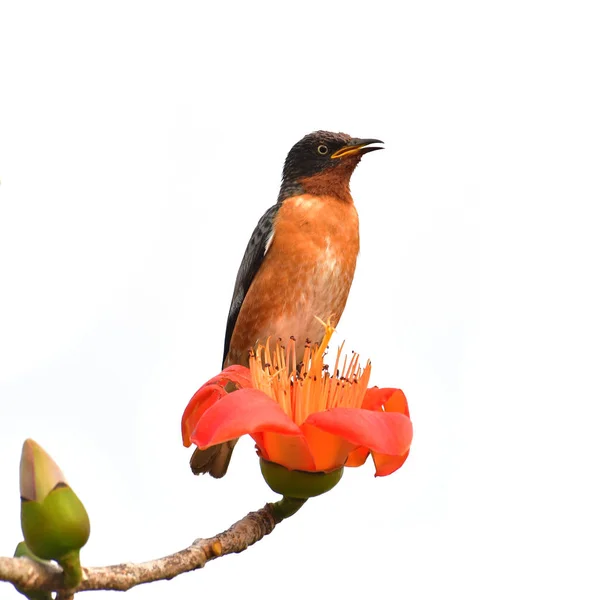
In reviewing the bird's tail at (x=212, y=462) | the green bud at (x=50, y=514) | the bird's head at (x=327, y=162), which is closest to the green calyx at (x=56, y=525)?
the green bud at (x=50, y=514)

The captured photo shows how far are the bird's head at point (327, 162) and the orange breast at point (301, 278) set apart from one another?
7.8 inches

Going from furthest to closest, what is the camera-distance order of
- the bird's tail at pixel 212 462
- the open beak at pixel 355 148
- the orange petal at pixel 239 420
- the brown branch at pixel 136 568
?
the open beak at pixel 355 148
the bird's tail at pixel 212 462
the orange petal at pixel 239 420
the brown branch at pixel 136 568

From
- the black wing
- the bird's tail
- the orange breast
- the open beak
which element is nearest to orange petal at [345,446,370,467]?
the bird's tail

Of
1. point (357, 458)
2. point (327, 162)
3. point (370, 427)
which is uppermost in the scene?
point (327, 162)

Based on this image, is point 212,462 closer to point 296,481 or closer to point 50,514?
point 296,481

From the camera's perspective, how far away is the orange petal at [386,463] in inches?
124

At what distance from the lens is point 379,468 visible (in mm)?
3180

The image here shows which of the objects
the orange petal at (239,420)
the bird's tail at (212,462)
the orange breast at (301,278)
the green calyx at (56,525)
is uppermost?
the orange breast at (301,278)

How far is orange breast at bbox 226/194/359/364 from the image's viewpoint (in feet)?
21.7

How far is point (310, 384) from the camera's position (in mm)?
3068

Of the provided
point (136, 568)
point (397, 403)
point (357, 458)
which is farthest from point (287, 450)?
point (136, 568)

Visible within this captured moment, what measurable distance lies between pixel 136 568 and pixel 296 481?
0.73 m

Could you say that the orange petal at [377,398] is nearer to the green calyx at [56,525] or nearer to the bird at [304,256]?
the green calyx at [56,525]

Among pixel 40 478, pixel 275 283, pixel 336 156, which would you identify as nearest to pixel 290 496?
pixel 40 478
